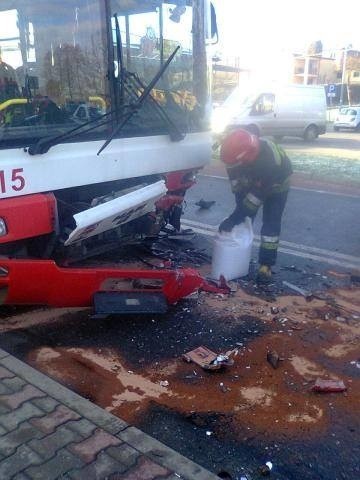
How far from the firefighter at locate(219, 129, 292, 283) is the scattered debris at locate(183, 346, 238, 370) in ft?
4.73

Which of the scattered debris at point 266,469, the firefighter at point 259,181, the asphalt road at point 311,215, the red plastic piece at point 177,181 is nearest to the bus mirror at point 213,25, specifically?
the firefighter at point 259,181

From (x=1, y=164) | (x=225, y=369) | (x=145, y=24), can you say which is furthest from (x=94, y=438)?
(x=145, y=24)

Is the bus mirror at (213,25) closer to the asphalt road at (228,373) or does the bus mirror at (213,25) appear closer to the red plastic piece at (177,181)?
the red plastic piece at (177,181)

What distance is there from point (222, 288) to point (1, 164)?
222 cm

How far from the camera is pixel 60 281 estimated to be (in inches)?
138


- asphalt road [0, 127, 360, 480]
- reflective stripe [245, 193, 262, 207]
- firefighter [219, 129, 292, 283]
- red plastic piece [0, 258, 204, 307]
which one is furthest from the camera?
reflective stripe [245, 193, 262, 207]

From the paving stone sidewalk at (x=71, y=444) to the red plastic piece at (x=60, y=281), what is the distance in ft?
2.60

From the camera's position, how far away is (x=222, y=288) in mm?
4441

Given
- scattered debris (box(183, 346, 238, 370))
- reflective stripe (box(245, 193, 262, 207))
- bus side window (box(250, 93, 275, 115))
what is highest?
bus side window (box(250, 93, 275, 115))

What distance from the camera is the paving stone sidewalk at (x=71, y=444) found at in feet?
7.19

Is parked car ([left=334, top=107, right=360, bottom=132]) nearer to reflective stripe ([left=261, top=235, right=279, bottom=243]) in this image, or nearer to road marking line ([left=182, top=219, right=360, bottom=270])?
road marking line ([left=182, top=219, right=360, bottom=270])

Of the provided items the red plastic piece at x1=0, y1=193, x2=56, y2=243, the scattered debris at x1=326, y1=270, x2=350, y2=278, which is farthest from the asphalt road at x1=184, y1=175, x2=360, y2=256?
the red plastic piece at x1=0, y1=193, x2=56, y2=243

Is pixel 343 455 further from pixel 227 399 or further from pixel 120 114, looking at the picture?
pixel 120 114

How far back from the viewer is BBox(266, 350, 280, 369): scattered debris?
331 centimetres
